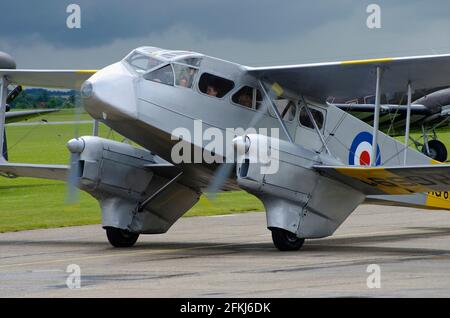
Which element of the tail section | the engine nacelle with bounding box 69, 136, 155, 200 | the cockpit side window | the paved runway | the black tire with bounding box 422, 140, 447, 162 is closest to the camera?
the paved runway

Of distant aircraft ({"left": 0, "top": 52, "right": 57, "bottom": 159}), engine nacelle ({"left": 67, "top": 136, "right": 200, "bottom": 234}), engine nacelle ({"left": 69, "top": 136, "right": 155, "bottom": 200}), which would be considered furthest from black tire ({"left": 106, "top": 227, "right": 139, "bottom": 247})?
distant aircraft ({"left": 0, "top": 52, "right": 57, "bottom": 159})

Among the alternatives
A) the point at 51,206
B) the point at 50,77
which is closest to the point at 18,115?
the point at 51,206

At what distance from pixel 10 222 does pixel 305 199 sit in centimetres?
1091

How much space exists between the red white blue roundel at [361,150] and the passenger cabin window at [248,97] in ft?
8.43

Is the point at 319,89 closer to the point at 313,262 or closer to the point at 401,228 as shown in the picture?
the point at 313,262

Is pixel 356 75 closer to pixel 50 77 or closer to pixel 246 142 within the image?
pixel 246 142

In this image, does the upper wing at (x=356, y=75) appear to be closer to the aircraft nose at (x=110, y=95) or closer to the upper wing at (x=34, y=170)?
the aircraft nose at (x=110, y=95)

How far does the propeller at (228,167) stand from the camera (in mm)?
18469

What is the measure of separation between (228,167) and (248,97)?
1.53 metres

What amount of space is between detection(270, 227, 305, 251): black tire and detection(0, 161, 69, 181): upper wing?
16.8ft

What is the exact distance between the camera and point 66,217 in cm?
2866

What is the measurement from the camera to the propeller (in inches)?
727

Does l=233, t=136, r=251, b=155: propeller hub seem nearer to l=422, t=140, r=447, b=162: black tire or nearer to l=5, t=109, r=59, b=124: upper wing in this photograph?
l=422, t=140, r=447, b=162: black tire
